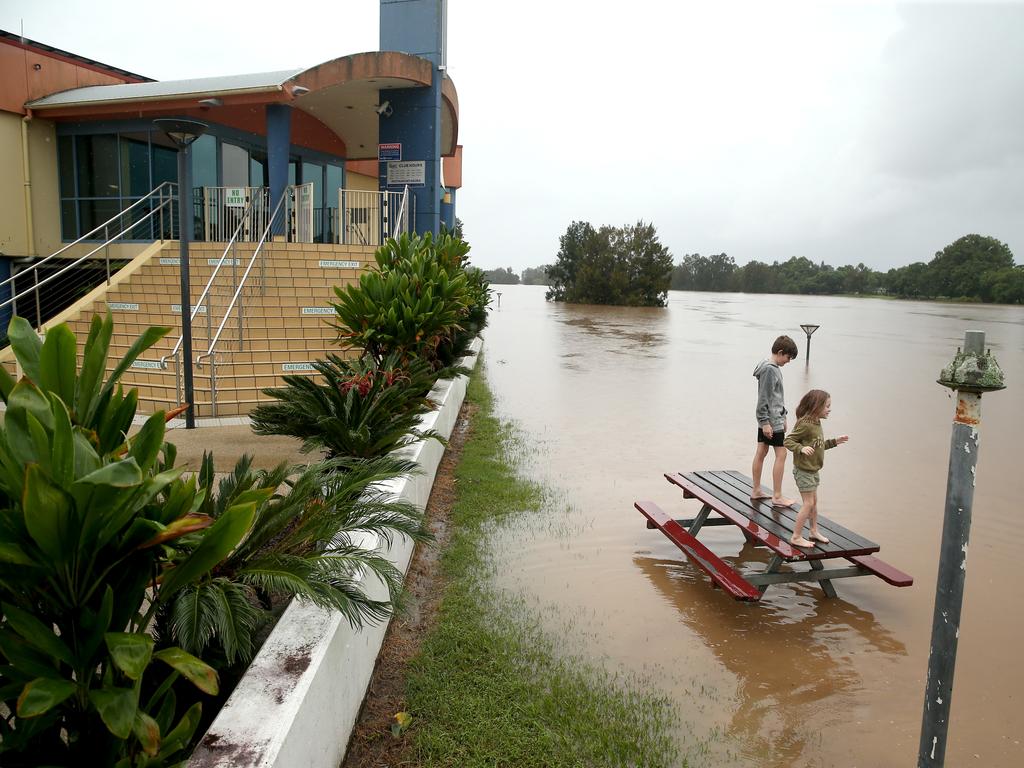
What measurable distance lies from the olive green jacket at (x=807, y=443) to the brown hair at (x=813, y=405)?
0.04m

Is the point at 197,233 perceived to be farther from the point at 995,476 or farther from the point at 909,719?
the point at 909,719

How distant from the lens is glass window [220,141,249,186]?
61.2 ft

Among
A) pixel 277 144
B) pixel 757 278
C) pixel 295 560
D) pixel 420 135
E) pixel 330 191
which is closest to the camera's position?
pixel 295 560

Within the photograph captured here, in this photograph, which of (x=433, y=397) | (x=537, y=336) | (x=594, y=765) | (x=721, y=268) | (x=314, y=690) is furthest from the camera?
(x=721, y=268)

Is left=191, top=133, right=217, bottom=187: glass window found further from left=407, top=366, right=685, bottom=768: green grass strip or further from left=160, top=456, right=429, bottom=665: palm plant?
left=160, top=456, right=429, bottom=665: palm plant

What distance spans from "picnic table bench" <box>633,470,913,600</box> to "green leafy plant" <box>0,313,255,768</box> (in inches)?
139

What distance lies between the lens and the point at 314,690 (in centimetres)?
281

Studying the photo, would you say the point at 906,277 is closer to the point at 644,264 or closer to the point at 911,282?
the point at 911,282

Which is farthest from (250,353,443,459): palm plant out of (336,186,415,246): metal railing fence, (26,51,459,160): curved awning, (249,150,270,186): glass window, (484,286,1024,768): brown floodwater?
(249,150,270,186): glass window

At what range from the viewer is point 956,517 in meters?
2.80

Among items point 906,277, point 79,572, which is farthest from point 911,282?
point 79,572

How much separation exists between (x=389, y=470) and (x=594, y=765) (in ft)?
6.21

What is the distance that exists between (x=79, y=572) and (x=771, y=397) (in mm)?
5536

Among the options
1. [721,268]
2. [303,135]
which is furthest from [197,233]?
[721,268]
